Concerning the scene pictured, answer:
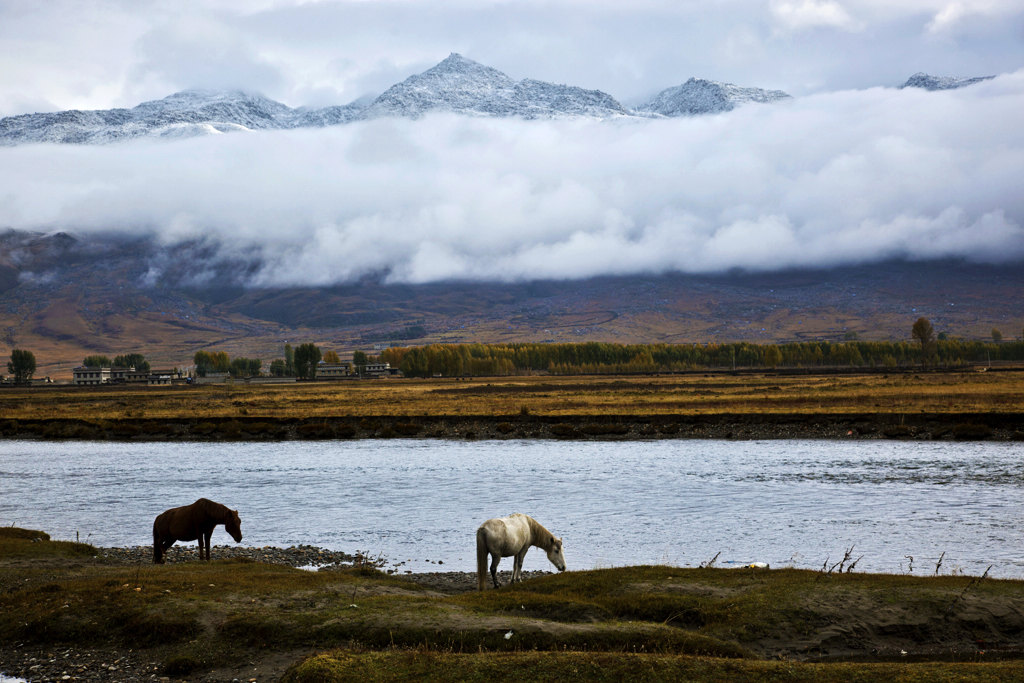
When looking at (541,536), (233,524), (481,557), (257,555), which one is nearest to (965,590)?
(541,536)

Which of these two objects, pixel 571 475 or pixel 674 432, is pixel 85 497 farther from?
pixel 674 432

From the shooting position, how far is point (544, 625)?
1673 centimetres

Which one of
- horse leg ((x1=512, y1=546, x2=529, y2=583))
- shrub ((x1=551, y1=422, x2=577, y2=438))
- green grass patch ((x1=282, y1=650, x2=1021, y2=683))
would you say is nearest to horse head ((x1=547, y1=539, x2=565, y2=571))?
horse leg ((x1=512, y1=546, x2=529, y2=583))

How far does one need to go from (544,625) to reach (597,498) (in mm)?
24357

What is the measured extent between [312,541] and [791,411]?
205 ft

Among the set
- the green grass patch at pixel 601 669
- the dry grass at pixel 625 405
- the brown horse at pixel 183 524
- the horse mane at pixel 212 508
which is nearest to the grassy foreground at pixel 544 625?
the green grass patch at pixel 601 669

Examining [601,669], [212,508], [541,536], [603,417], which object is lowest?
[603,417]

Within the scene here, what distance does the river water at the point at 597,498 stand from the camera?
29.0 metres

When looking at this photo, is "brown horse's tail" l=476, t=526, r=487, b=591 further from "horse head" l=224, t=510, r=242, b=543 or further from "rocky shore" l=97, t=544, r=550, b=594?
"horse head" l=224, t=510, r=242, b=543

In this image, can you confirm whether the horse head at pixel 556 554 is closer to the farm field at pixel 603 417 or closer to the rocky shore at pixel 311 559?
the rocky shore at pixel 311 559

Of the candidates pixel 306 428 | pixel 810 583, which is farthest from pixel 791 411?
pixel 810 583

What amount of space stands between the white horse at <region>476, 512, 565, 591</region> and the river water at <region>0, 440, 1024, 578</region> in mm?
2473

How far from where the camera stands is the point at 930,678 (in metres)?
13.3

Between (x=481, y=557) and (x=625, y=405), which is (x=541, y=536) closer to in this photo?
(x=481, y=557)
